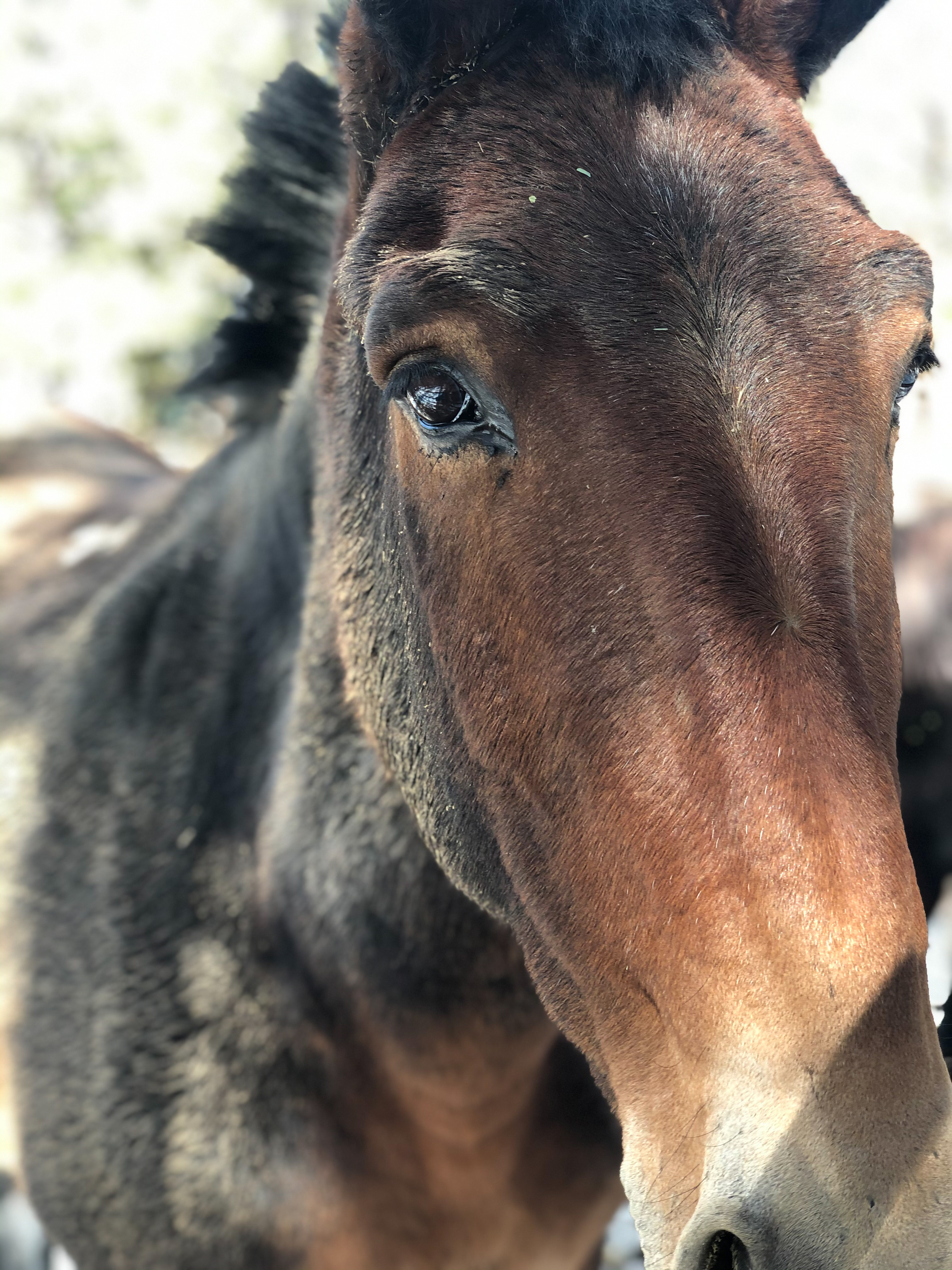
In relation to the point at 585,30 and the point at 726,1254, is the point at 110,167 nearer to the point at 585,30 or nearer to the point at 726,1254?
the point at 585,30

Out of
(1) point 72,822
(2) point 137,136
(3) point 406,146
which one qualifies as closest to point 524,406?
(3) point 406,146

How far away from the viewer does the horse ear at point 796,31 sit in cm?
186

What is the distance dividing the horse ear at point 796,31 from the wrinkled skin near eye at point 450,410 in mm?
799

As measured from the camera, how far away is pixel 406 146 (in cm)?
181

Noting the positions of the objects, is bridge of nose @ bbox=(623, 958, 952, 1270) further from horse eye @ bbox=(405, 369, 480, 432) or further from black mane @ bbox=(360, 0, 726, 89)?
black mane @ bbox=(360, 0, 726, 89)

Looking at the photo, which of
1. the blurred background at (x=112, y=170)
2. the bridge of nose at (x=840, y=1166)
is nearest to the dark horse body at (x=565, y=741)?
the bridge of nose at (x=840, y=1166)

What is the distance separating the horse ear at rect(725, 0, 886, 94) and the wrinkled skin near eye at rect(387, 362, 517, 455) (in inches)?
31.5

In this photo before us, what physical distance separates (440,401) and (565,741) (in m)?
0.54

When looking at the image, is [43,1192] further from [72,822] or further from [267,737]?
[267,737]

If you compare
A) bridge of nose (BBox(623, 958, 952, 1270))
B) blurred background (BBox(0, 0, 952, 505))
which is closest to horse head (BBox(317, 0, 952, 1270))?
bridge of nose (BBox(623, 958, 952, 1270))

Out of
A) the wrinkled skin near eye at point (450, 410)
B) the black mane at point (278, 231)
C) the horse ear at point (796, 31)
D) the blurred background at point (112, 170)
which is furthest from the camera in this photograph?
the blurred background at point (112, 170)

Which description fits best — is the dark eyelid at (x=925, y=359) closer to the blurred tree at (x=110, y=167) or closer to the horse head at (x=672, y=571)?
the horse head at (x=672, y=571)

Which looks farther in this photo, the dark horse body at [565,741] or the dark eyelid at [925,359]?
the dark eyelid at [925,359]

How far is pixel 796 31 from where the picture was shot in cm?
192
